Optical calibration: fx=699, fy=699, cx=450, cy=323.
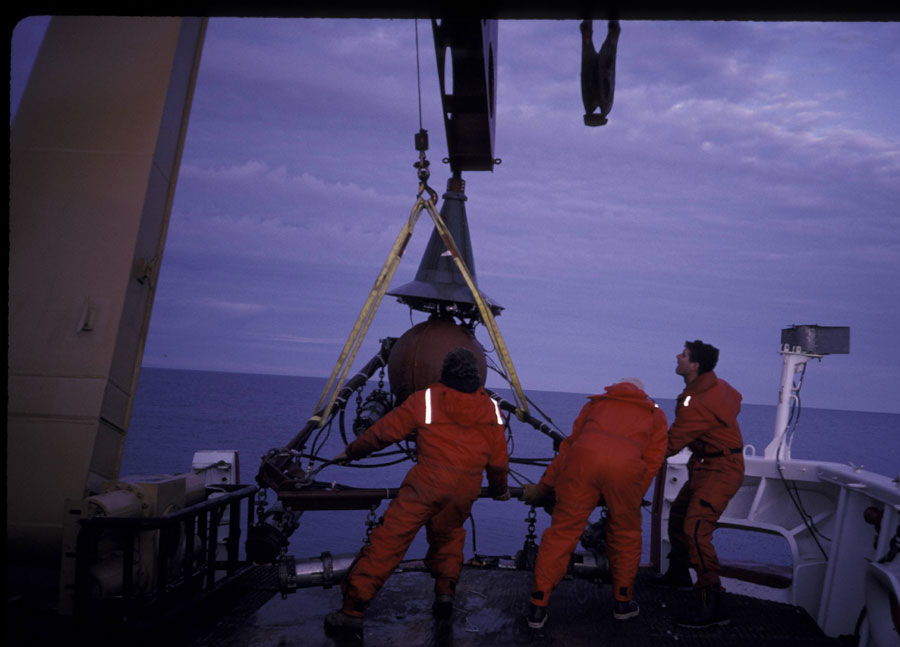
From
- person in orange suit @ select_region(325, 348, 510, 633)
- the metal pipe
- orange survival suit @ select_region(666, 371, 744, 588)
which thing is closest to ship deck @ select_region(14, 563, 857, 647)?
person in orange suit @ select_region(325, 348, 510, 633)

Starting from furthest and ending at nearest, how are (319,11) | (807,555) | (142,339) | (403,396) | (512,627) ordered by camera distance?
1. (403,396)
2. (807,555)
3. (142,339)
4. (512,627)
5. (319,11)

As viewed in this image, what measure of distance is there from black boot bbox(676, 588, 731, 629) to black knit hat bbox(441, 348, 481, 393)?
1889 millimetres

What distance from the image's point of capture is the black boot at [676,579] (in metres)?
4.80

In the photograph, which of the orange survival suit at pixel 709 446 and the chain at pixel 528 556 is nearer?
the orange survival suit at pixel 709 446

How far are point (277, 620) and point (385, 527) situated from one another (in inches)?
38.9

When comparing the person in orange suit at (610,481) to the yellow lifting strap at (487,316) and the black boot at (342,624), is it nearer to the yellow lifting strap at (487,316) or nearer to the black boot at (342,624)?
the black boot at (342,624)

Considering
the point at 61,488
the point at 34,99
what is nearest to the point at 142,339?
the point at 61,488

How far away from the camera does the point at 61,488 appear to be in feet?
12.1

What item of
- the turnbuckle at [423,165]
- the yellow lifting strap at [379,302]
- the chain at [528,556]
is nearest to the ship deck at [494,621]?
the chain at [528,556]

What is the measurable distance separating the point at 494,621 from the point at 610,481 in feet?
3.53

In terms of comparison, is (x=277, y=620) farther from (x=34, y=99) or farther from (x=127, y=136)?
(x=34, y=99)

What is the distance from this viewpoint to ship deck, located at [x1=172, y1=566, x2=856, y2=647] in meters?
3.77

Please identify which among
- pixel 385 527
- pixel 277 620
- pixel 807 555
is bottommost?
pixel 277 620

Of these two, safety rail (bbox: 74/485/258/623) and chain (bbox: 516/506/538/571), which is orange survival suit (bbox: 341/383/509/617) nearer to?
safety rail (bbox: 74/485/258/623)
